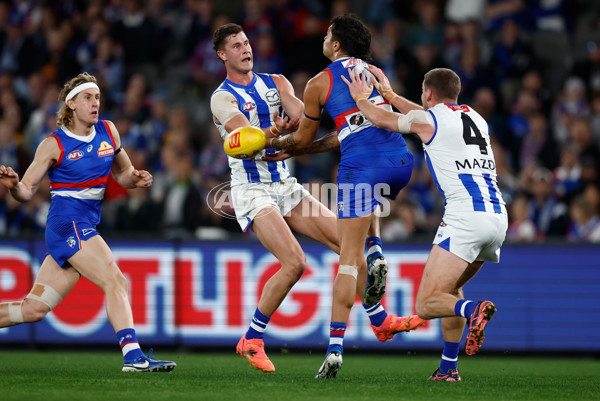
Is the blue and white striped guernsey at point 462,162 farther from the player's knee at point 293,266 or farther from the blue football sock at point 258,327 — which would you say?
the blue football sock at point 258,327

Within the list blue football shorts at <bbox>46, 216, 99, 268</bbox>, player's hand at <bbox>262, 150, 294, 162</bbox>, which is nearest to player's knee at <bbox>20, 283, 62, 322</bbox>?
blue football shorts at <bbox>46, 216, 99, 268</bbox>

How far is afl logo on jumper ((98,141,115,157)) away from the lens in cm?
845

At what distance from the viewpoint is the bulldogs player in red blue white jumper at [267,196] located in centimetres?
824

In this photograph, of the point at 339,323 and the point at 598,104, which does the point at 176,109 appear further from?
the point at 339,323

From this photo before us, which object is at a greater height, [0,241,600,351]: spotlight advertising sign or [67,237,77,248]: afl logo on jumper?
[67,237,77,248]: afl logo on jumper

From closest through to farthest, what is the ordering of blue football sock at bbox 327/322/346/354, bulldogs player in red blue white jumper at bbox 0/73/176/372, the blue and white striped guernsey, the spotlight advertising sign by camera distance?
the blue and white striped guernsey
blue football sock at bbox 327/322/346/354
bulldogs player in red blue white jumper at bbox 0/73/176/372
the spotlight advertising sign

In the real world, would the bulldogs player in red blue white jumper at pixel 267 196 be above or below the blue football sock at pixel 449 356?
above

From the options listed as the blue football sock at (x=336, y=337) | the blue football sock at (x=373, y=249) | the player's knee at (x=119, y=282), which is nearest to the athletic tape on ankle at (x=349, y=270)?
the blue football sock at (x=373, y=249)

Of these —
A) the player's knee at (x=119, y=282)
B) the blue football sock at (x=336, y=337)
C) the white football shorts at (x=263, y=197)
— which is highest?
the white football shorts at (x=263, y=197)

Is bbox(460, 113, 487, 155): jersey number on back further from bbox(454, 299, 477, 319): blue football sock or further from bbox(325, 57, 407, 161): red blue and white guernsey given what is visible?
bbox(454, 299, 477, 319): blue football sock

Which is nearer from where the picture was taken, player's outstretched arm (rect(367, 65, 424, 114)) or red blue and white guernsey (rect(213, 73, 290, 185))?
player's outstretched arm (rect(367, 65, 424, 114))

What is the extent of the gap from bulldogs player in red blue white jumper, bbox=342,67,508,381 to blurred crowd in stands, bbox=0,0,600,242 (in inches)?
176

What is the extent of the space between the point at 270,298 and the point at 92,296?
182 inches

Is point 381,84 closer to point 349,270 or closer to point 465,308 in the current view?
point 349,270
